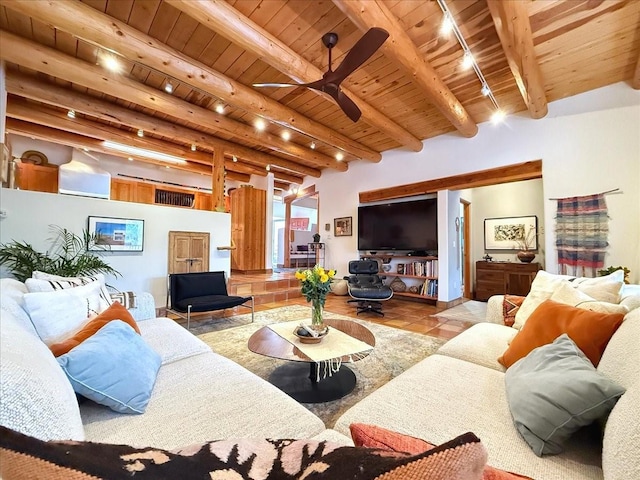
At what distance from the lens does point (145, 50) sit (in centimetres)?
238

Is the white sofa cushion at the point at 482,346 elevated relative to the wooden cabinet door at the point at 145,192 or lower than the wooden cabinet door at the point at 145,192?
lower

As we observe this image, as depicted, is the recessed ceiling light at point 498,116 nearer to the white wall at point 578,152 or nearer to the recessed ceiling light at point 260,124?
the white wall at point 578,152

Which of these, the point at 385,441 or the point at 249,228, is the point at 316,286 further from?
the point at 249,228

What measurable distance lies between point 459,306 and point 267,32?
485cm

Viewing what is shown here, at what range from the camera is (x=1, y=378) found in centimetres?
54

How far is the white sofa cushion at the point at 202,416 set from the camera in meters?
0.95

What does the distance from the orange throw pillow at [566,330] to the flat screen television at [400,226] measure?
11.2ft

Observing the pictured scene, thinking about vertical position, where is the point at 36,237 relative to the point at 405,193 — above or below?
below

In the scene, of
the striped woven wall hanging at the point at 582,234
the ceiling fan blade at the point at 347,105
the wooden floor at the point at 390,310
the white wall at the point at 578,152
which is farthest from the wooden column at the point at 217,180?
the striped woven wall hanging at the point at 582,234

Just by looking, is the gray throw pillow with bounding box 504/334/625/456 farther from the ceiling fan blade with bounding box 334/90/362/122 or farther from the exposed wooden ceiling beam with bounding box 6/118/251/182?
the exposed wooden ceiling beam with bounding box 6/118/251/182

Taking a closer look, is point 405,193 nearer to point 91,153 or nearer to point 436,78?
point 436,78

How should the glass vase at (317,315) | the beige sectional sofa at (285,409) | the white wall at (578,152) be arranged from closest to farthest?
the beige sectional sofa at (285,409), the glass vase at (317,315), the white wall at (578,152)

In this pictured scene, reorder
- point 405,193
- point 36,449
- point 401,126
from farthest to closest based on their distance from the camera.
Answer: point 405,193 < point 401,126 < point 36,449

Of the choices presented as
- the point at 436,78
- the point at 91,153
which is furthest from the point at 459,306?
the point at 91,153
